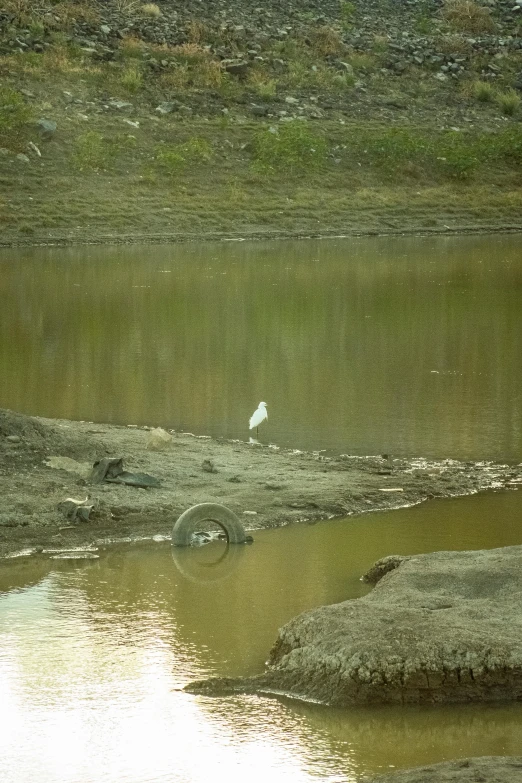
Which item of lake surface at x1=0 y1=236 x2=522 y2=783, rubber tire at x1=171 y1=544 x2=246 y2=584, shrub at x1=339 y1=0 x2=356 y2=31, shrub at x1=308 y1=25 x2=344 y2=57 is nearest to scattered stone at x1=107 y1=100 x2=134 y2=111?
shrub at x1=308 y1=25 x2=344 y2=57

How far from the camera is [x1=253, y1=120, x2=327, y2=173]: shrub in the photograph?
51938 mm

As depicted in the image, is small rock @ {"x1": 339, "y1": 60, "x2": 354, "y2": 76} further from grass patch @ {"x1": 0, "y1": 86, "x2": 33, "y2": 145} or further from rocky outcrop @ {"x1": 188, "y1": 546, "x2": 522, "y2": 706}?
rocky outcrop @ {"x1": 188, "y1": 546, "x2": 522, "y2": 706}

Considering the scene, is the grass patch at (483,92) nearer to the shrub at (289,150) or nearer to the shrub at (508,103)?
the shrub at (508,103)

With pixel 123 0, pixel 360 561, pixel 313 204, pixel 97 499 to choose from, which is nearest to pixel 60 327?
pixel 97 499

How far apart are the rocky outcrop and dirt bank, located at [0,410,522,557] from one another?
335 centimetres

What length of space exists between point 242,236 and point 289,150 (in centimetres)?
771

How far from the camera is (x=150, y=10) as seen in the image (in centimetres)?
6794

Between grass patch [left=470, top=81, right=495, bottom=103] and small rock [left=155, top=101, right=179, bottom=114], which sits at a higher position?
grass patch [left=470, top=81, right=495, bottom=103]

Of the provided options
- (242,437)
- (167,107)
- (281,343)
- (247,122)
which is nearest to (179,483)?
(242,437)

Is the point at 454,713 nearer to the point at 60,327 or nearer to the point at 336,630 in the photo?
the point at 336,630

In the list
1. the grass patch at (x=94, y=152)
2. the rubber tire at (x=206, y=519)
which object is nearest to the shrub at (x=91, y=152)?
the grass patch at (x=94, y=152)

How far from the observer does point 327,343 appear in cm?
2422

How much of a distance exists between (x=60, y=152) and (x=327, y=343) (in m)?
27.3

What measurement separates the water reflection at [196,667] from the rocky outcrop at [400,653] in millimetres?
123
